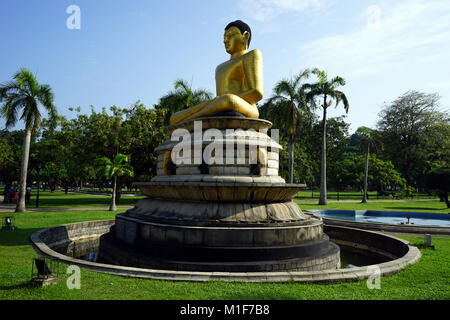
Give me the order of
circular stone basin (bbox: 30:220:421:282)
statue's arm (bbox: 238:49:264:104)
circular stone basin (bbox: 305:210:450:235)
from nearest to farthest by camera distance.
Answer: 1. circular stone basin (bbox: 30:220:421:282)
2. statue's arm (bbox: 238:49:264:104)
3. circular stone basin (bbox: 305:210:450:235)

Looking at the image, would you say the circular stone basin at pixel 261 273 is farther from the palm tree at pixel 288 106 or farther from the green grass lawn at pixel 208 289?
the palm tree at pixel 288 106

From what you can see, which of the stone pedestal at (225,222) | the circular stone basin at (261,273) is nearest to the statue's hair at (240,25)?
the stone pedestal at (225,222)

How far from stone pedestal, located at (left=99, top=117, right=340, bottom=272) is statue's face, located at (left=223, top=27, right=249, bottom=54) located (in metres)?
4.06

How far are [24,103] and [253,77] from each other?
53.3 ft

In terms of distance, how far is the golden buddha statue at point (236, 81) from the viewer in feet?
34.8

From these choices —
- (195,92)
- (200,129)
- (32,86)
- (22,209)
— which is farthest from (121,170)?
(200,129)

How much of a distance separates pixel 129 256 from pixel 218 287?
3.47 m

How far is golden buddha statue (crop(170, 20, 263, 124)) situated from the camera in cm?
1061

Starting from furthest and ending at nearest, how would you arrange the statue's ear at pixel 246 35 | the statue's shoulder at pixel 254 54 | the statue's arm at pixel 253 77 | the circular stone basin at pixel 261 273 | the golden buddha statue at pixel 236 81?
the statue's ear at pixel 246 35, the statue's shoulder at pixel 254 54, the statue's arm at pixel 253 77, the golden buddha statue at pixel 236 81, the circular stone basin at pixel 261 273

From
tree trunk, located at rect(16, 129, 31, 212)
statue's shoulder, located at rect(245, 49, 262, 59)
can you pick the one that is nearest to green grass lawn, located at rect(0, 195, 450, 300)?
statue's shoulder, located at rect(245, 49, 262, 59)

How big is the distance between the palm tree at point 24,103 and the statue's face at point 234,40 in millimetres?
14151

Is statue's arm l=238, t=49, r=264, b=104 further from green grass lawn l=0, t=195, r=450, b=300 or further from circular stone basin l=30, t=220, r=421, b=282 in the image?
green grass lawn l=0, t=195, r=450, b=300

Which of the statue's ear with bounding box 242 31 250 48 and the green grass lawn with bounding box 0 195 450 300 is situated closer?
the green grass lawn with bounding box 0 195 450 300

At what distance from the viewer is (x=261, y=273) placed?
20.4ft
